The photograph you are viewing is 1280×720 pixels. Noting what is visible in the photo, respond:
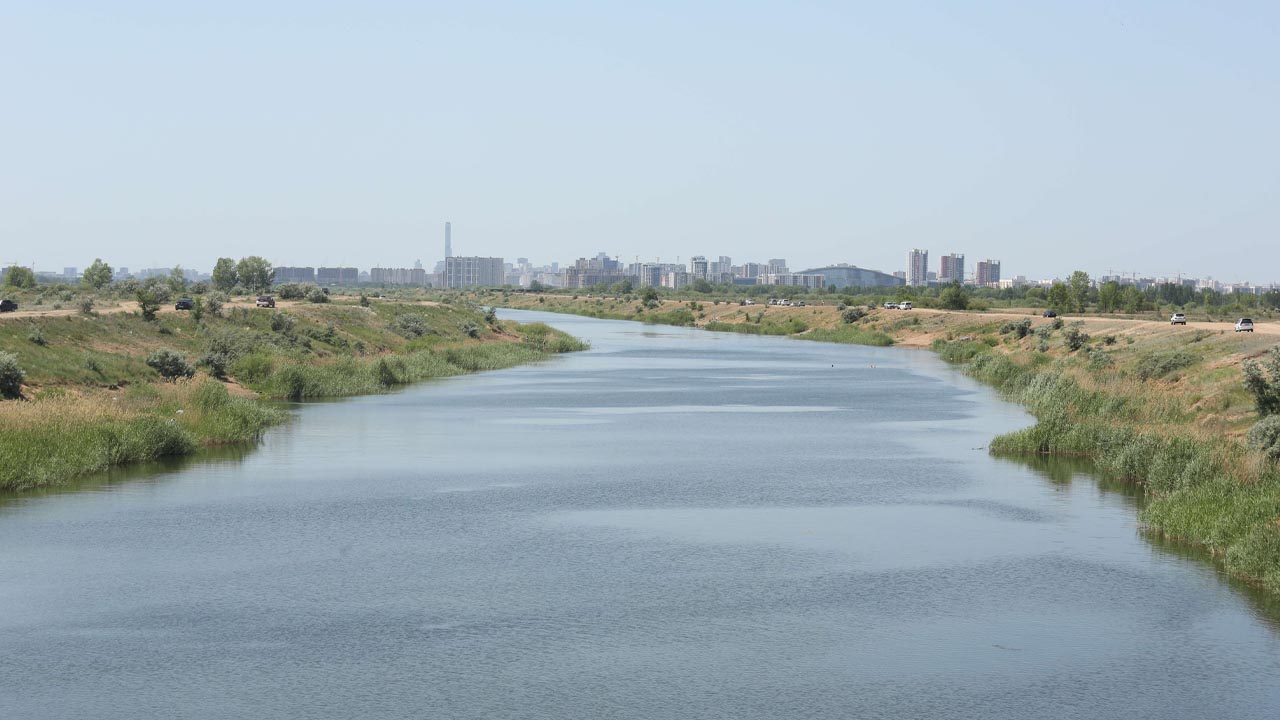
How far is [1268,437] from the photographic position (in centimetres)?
3066

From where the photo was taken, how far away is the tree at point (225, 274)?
160m

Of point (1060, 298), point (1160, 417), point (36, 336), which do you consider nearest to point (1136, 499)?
point (1160, 417)

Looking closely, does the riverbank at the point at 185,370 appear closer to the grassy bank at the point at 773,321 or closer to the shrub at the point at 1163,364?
the shrub at the point at 1163,364

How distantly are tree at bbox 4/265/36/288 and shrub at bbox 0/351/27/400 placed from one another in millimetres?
107834

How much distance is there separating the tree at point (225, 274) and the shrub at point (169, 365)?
4229 inches

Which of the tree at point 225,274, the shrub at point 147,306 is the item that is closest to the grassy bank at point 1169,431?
the shrub at point 147,306

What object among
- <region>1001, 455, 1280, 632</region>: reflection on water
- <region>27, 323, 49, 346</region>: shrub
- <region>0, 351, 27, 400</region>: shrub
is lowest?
<region>1001, 455, 1280, 632</region>: reflection on water

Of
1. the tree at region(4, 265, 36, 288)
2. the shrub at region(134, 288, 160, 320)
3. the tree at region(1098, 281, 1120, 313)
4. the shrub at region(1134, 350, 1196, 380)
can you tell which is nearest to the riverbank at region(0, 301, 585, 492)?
the shrub at region(134, 288, 160, 320)

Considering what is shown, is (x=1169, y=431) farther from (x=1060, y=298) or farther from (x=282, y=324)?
(x=1060, y=298)

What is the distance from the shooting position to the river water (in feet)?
61.0

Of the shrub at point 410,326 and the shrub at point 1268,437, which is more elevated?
the shrub at point 1268,437

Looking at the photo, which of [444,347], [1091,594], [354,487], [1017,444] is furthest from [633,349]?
[1091,594]

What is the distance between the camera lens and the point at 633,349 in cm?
11069

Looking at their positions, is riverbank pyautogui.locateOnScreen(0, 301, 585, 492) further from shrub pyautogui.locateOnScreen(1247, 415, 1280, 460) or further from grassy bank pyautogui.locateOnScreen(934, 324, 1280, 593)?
→ shrub pyautogui.locateOnScreen(1247, 415, 1280, 460)
